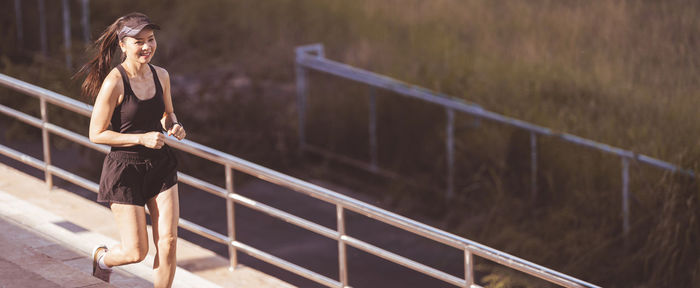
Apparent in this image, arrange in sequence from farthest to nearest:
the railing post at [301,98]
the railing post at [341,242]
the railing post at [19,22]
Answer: the railing post at [19,22] → the railing post at [301,98] → the railing post at [341,242]

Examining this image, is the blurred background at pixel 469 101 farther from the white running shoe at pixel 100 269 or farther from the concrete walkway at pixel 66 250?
the white running shoe at pixel 100 269

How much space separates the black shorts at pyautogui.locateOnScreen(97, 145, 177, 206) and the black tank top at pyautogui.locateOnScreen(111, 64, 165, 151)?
0.05 metres

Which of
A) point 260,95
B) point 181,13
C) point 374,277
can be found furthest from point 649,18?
point 181,13

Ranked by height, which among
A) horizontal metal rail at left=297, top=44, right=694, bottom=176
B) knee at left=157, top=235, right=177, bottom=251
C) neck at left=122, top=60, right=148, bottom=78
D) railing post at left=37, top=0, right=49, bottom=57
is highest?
neck at left=122, top=60, right=148, bottom=78

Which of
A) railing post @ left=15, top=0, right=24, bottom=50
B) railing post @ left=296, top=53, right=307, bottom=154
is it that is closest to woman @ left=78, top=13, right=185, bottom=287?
railing post @ left=296, top=53, right=307, bottom=154

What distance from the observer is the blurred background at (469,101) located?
9.01 metres

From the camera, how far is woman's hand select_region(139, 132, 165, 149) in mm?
4629

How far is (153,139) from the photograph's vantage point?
4637mm

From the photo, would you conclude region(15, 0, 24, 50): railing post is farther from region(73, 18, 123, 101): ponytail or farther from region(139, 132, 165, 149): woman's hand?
region(139, 132, 165, 149): woman's hand

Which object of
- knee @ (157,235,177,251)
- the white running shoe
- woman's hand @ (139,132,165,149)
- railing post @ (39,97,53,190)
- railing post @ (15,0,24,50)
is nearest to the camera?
woman's hand @ (139,132,165,149)

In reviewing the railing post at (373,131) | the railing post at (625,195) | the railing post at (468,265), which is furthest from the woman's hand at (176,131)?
the railing post at (373,131)

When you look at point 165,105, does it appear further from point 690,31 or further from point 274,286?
point 690,31

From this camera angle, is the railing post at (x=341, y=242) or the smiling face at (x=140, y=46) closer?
the smiling face at (x=140, y=46)

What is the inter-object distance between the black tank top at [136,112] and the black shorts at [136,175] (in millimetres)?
51
